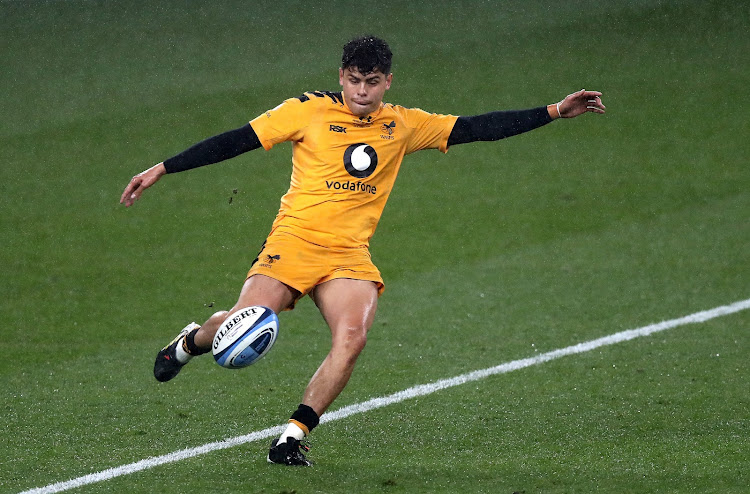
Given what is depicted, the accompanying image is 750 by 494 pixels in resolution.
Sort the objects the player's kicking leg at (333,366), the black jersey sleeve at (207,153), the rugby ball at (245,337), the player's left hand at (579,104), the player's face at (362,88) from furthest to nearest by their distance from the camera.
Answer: the player's left hand at (579,104) → the player's face at (362,88) → the black jersey sleeve at (207,153) → the player's kicking leg at (333,366) → the rugby ball at (245,337)

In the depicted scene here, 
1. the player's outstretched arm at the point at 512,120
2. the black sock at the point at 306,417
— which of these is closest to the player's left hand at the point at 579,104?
the player's outstretched arm at the point at 512,120

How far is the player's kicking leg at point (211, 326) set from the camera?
604cm

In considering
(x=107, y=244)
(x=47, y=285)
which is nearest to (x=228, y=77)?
(x=107, y=244)

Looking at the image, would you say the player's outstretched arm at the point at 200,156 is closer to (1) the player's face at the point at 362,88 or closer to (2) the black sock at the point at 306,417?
(1) the player's face at the point at 362,88

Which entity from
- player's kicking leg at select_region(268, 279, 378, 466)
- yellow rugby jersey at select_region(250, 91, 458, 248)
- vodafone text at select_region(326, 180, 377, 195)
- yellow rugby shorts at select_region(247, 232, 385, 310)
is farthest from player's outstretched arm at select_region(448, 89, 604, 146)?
player's kicking leg at select_region(268, 279, 378, 466)

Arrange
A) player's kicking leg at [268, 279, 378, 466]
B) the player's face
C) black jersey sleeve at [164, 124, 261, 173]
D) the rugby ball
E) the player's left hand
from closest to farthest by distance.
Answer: the rugby ball, player's kicking leg at [268, 279, 378, 466], black jersey sleeve at [164, 124, 261, 173], the player's face, the player's left hand

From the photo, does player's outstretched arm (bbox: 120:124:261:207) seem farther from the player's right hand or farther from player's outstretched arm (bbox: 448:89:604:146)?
player's outstretched arm (bbox: 448:89:604:146)

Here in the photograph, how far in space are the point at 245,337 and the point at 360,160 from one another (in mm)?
1267

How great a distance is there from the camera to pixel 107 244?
11.6m

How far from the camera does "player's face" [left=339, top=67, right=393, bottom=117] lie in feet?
20.4

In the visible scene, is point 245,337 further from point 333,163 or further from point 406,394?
point 406,394

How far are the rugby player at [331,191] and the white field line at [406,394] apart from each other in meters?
0.59

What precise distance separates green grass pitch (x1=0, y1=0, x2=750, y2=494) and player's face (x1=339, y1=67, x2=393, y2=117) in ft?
6.22

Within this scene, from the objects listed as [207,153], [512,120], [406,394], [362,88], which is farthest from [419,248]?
[207,153]
